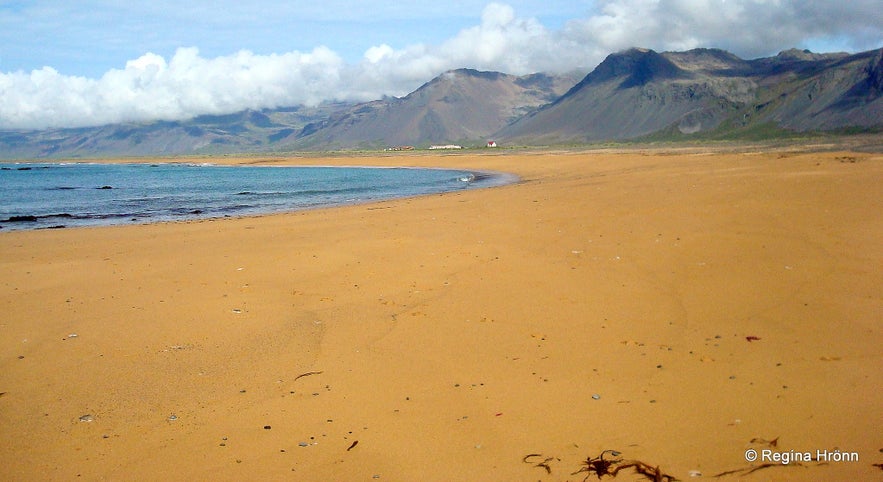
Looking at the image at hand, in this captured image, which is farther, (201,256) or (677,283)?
(201,256)

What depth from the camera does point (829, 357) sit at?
5613 millimetres

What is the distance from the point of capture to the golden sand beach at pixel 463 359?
436 centimetres

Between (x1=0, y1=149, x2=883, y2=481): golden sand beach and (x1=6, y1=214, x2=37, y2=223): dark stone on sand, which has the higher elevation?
(x1=6, y1=214, x2=37, y2=223): dark stone on sand

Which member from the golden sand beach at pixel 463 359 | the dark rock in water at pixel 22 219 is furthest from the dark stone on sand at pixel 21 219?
the golden sand beach at pixel 463 359

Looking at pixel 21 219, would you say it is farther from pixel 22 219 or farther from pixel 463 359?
pixel 463 359

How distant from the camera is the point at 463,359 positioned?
6.09 m

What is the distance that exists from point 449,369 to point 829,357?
3.51m

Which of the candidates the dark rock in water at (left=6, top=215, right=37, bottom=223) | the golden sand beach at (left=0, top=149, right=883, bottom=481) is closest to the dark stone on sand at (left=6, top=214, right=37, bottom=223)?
the dark rock in water at (left=6, top=215, right=37, bottom=223)

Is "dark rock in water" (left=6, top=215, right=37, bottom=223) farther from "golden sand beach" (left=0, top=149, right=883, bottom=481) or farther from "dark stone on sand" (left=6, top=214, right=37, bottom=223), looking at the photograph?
"golden sand beach" (left=0, top=149, right=883, bottom=481)

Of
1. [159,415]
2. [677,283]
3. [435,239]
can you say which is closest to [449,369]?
[159,415]

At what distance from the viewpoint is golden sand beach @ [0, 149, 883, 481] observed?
436 centimetres

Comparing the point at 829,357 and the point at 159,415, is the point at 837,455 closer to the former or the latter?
the point at 829,357

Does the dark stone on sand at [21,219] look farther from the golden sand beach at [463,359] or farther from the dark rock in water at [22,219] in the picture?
the golden sand beach at [463,359]

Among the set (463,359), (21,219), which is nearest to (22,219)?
(21,219)
